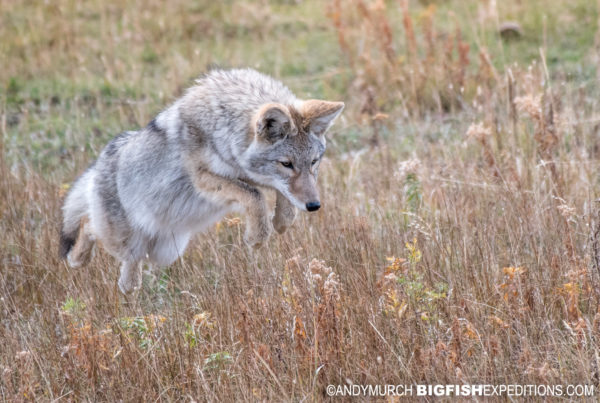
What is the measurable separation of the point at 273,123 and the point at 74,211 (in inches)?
83.2

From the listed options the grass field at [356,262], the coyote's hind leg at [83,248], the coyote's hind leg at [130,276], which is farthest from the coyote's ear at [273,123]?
the coyote's hind leg at [83,248]

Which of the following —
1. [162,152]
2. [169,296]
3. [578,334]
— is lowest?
[169,296]

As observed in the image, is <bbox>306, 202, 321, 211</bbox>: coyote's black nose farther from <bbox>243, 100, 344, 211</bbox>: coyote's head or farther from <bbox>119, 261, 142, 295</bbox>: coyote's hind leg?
<bbox>119, 261, 142, 295</bbox>: coyote's hind leg

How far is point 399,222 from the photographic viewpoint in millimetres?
5578

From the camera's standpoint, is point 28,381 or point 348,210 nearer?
point 28,381

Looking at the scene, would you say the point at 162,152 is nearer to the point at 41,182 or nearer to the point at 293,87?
the point at 41,182

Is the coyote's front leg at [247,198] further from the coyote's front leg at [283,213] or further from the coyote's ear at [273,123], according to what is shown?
the coyote's ear at [273,123]

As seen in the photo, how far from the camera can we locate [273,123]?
195 inches

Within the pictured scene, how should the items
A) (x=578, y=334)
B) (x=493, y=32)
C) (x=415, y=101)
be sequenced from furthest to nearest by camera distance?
(x=493, y=32)
(x=415, y=101)
(x=578, y=334)

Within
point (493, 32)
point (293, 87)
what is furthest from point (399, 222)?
point (493, 32)

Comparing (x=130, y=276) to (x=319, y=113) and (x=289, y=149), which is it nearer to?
(x=289, y=149)

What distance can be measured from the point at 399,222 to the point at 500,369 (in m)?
1.88

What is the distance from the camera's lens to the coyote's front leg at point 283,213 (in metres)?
5.17

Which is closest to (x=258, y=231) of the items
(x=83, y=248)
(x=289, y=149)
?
(x=289, y=149)
